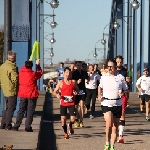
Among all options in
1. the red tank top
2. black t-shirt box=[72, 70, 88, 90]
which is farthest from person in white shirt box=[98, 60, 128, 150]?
black t-shirt box=[72, 70, 88, 90]

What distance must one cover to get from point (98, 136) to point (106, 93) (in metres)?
3.39

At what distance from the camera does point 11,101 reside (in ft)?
51.3

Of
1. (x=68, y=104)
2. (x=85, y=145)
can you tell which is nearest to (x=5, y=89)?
(x=68, y=104)

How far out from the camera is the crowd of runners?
504 inches

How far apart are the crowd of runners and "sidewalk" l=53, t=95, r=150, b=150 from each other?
0.27 m

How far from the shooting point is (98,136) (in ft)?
52.6

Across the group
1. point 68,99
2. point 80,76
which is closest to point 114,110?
point 68,99

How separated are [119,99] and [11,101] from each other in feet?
11.6

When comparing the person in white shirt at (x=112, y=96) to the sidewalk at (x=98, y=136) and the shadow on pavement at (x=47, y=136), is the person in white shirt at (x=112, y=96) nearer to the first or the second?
the sidewalk at (x=98, y=136)

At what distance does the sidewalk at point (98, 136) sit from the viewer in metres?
13.9

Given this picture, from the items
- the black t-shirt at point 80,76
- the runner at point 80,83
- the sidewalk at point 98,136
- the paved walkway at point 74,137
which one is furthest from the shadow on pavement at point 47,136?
the black t-shirt at point 80,76

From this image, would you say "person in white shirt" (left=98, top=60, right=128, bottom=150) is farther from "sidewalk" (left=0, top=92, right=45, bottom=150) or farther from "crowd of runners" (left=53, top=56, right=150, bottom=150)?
"sidewalk" (left=0, top=92, right=45, bottom=150)

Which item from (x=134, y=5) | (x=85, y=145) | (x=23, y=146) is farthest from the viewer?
(x=134, y=5)

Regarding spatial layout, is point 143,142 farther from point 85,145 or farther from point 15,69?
point 15,69
